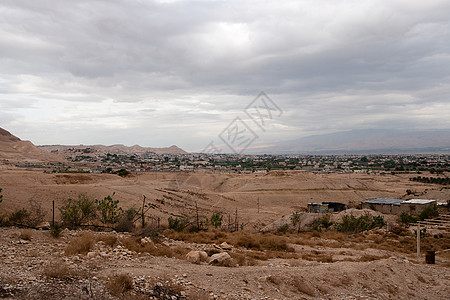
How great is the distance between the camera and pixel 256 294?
9.16 meters

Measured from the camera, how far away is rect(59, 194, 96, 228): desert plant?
658 inches

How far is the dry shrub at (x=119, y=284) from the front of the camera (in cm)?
792

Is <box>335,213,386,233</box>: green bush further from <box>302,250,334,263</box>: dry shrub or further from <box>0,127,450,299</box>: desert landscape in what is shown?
<box>302,250,334,263</box>: dry shrub

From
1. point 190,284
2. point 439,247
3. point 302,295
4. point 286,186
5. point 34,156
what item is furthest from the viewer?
point 34,156

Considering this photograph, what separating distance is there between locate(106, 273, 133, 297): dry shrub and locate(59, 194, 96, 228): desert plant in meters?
9.40

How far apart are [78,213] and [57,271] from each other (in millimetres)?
10441

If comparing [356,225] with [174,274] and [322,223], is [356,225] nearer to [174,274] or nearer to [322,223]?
[322,223]

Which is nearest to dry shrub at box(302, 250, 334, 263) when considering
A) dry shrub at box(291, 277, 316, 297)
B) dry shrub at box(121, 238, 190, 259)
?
dry shrub at box(291, 277, 316, 297)

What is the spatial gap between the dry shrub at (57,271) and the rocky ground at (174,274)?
25 mm

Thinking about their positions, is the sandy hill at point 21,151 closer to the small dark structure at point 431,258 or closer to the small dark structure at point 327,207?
the small dark structure at point 327,207

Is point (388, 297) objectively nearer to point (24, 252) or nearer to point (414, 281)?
point (414, 281)

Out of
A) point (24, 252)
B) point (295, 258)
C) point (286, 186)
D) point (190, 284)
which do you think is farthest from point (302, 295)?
point (286, 186)

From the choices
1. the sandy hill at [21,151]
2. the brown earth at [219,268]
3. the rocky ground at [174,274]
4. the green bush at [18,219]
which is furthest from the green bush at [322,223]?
the sandy hill at [21,151]

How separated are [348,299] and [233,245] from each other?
7061 mm
